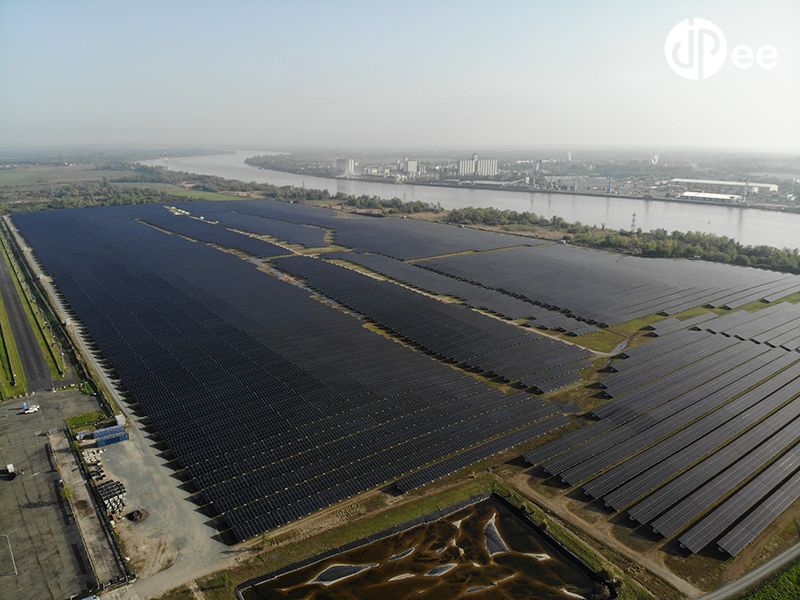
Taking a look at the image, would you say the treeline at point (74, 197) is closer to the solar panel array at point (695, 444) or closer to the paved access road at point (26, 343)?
the paved access road at point (26, 343)

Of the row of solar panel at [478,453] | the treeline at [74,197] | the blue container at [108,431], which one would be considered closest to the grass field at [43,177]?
the treeline at [74,197]

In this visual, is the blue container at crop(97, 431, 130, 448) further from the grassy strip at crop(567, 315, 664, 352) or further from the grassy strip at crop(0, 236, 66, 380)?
the grassy strip at crop(567, 315, 664, 352)

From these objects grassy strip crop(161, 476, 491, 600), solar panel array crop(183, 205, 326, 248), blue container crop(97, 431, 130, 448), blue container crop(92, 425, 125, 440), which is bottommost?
grassy strip crop(161, 476, 491, 600)

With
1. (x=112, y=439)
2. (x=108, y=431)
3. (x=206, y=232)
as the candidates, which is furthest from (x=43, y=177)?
(x=112, y=439)

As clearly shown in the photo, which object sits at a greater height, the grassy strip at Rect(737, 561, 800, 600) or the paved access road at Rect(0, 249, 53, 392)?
the paved access road at Rect(0, 249, 53, 392)

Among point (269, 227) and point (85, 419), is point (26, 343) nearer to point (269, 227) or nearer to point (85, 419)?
point (85, 419)

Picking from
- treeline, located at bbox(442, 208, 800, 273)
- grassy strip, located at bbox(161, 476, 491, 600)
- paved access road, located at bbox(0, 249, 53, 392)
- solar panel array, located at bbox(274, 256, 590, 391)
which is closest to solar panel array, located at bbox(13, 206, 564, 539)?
grassy strip, located at bbox(161, 476, 491, 600)

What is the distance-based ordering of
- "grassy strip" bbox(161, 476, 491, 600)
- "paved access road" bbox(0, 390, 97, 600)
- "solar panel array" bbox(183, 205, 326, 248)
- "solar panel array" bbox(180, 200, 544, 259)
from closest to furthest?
"paved access road" bbox(0, 390, 97, 600) → "grassy strip" bbox(161, 476, 491, 600) → "solar panel array" bbox(180, 200, 544, 259) → "solar panel array" bbox(183, 205, 326, 248)
